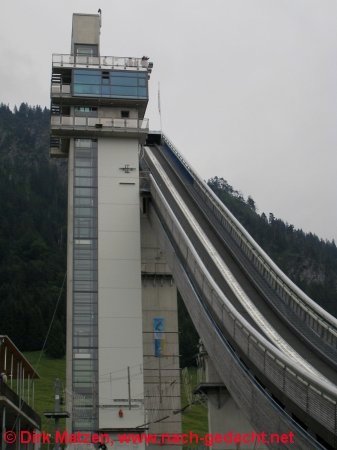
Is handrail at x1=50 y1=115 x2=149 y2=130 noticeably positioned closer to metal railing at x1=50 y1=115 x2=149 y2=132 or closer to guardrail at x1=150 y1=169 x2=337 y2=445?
metal railing at x1=50 y1=115 x2=149 y2=132

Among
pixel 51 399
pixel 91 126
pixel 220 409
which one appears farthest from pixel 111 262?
pixel 51 399

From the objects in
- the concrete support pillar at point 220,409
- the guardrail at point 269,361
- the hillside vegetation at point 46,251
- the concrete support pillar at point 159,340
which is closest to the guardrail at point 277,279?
the guardrail at point 269,361

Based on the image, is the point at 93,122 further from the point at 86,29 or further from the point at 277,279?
the point at 277,279

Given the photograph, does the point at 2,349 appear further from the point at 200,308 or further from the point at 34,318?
the point at 34,318

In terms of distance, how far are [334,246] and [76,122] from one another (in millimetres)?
163075

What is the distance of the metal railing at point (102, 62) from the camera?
41219mm

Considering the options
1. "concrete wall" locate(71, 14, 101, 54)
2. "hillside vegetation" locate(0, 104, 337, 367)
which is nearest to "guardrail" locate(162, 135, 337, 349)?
"concrete wall" locate(71, 14, 101, 54)

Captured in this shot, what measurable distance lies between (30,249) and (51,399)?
193 feet

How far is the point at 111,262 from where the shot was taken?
36156 mm

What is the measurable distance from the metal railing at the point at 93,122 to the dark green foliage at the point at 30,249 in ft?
156

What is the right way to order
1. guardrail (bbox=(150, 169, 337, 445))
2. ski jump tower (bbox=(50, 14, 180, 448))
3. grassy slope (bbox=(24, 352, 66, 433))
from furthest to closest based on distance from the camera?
grassy slope (bbox=(24, 352, 66, 433))
ski jump tower (bbox=(50, 14, 180, 448))
guardrail (bbox=(150, 169, 337, 445))

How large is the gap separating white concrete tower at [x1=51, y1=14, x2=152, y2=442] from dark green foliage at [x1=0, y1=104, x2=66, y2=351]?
4635 centimetres

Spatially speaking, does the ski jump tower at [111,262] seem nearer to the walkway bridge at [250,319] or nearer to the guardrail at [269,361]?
the walkway bridge at [250,319]

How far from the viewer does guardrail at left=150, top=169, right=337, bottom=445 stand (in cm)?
1535
